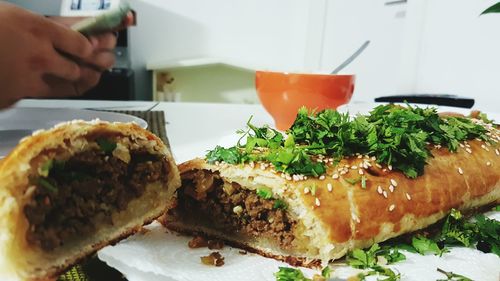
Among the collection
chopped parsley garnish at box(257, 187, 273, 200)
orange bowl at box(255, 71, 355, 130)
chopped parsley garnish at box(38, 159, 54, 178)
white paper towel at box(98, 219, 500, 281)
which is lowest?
white paper towel at box(98, 219, 500, 281)

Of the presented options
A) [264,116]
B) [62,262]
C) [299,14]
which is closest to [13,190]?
[62,262]

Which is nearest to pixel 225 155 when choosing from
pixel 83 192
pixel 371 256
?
pixel 83 192

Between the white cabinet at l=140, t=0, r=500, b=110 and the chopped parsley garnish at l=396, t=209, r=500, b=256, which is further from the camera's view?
the white cabinet at l=140, t=0, r=500, b=110

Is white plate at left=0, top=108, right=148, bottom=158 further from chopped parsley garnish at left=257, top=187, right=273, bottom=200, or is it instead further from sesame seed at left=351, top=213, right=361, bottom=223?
sesame seed at left=351, top=213, right=361, bottom=223

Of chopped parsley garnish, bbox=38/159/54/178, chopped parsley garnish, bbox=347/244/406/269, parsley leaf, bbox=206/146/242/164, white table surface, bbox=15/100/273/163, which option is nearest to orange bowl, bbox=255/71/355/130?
white table surface, bbox=15/100/273/163

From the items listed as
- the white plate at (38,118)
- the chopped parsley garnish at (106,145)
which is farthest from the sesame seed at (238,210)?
the white plate at (38,118)

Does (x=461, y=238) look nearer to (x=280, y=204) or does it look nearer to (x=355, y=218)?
(x=355, y=218)

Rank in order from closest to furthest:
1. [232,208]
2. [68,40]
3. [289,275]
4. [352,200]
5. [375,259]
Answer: [289,275]
[375,259]
[352,200]
[232,208]
[68,40]
